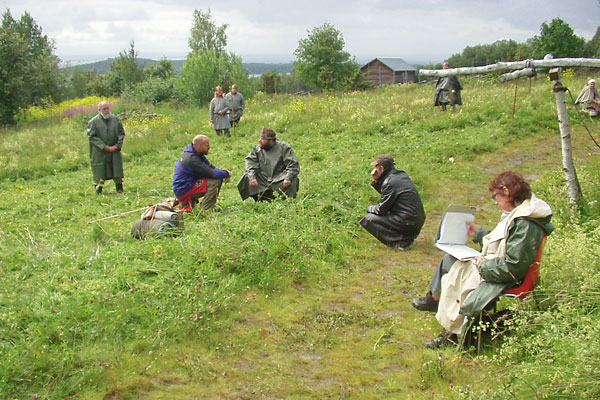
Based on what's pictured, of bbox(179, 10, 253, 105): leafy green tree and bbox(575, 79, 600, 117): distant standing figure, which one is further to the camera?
bbox(179, 10, 253, 105): leafy green tree

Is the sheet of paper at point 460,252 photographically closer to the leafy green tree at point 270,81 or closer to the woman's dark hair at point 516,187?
the woman's dark hair at point 516,187

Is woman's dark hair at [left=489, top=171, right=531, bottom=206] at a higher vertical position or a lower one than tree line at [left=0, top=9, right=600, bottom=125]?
lower

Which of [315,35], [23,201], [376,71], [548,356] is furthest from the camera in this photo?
[376,71]

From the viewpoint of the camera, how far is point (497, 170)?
32.2ft

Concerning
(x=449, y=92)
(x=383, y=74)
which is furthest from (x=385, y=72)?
(x=449, y=92)

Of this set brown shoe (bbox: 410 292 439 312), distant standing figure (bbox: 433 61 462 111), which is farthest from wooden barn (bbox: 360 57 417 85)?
brown shoe (bbox: 410 292 439 312)

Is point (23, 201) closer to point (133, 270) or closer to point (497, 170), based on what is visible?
point (133, 270)

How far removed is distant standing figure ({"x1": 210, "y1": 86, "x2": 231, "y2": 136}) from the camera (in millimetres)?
14844

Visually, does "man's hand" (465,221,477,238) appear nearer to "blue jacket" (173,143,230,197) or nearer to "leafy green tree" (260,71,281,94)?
"blue jacket" (173,143,230,197)

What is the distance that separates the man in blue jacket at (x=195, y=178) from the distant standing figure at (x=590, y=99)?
1067 centimetres

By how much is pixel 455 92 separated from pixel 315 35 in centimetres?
3477

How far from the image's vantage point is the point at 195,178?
7281 mm

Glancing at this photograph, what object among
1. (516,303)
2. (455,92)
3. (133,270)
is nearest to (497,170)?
(455,92)

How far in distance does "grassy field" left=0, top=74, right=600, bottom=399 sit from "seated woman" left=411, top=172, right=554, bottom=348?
0.30 meters
